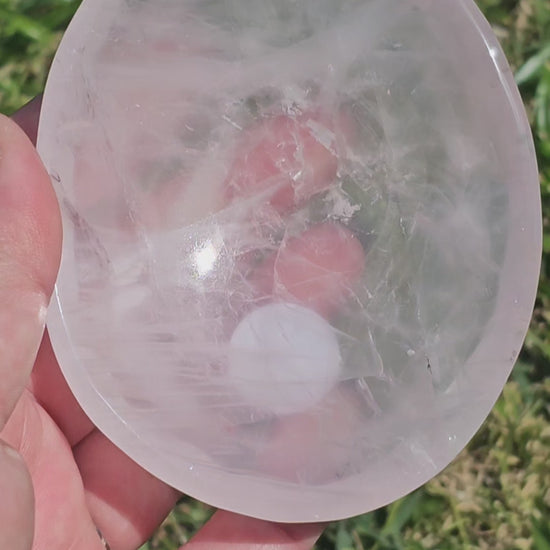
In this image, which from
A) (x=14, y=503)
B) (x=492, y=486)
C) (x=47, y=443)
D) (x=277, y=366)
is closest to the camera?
(x=14, y=503)

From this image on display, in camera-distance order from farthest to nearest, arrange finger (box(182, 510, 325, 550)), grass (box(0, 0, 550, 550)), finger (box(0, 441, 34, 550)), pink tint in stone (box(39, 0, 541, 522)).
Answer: grass (box(0, 0, 550, 550)), finger (box(182, 510, 325, 550)), pink tint in stone (box(39, 0, 541, 522)), finger (box(0, 441, 34, 550))

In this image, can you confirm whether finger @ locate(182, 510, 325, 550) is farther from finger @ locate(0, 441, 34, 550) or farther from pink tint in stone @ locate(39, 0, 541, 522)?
finger @ locate(0, 441, 34, 550)

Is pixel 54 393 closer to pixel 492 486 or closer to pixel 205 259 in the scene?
pixel 205 259

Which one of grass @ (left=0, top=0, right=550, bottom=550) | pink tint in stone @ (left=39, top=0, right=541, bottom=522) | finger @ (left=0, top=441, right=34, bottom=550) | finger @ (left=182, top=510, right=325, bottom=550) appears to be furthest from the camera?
grass @ (left=0, top=0, right=550, bottom=550)

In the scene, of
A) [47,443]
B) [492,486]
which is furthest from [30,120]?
[492,486]

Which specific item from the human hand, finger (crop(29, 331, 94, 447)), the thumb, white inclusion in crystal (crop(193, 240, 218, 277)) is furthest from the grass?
the thumb

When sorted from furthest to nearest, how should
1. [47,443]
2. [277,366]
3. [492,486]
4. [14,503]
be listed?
[492,486] → [47,443] → [277,366] → [14,503]

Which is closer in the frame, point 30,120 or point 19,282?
point 19,282
